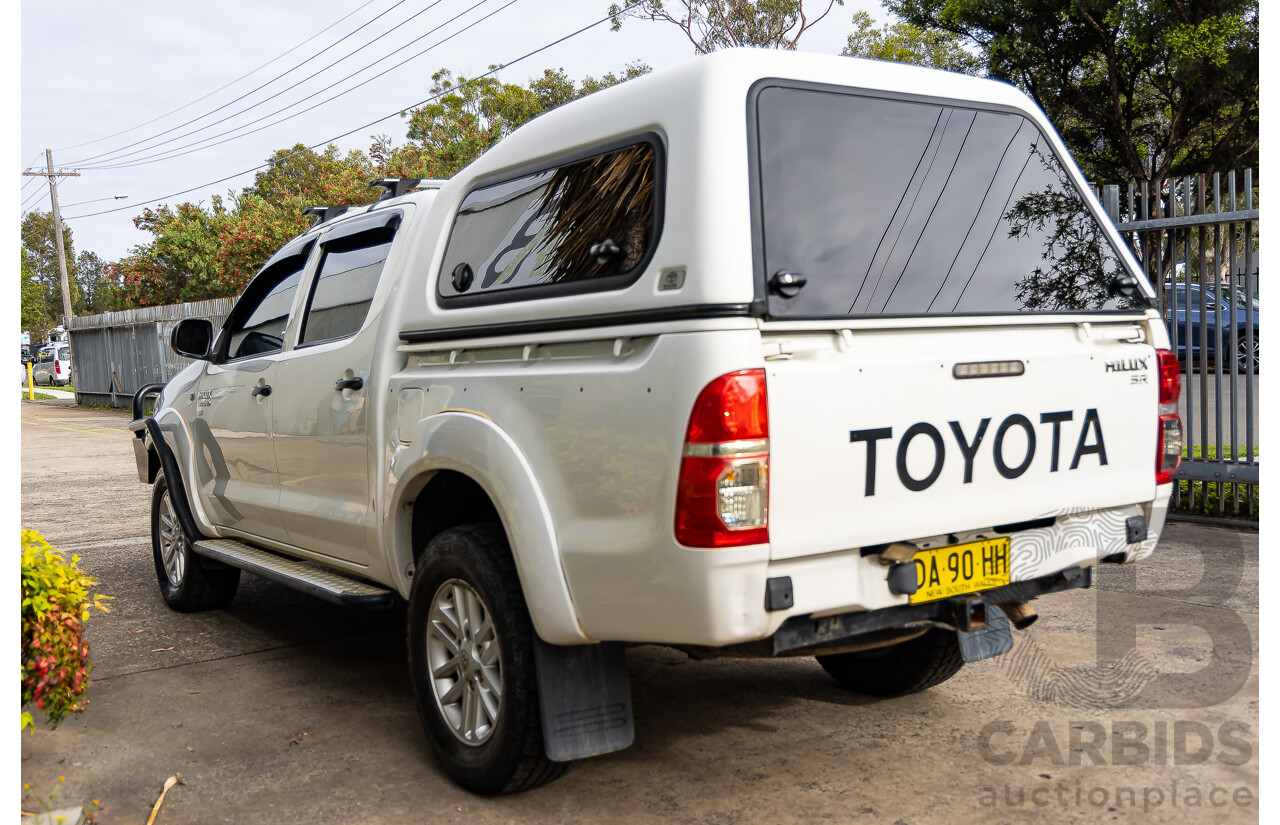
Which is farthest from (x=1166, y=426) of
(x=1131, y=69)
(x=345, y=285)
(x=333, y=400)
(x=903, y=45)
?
(x=903, y=45)

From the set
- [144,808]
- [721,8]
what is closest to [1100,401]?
[144,808]

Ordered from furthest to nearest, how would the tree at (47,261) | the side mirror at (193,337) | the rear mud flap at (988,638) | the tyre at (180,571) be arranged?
the tree at (47,261), the tyre at (180,571), the side mirror at (193,337), the rear mud flap at (988,638)

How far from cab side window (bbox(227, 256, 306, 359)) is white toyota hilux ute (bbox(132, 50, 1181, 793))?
1.23m

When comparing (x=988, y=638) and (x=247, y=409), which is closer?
(x=988, y=638)

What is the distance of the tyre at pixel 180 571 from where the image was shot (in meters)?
6.06

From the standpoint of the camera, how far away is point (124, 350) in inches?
1029

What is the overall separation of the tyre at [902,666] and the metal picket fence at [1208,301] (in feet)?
12.9

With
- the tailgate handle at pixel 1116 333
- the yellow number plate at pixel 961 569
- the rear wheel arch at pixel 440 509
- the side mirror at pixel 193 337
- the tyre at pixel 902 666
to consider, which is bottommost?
the tyre at pixel 902 666

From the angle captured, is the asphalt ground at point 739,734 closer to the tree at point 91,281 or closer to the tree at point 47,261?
the tree at point 47,261

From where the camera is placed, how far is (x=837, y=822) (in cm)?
331

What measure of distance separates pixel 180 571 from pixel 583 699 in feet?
12.4

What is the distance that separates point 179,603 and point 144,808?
2723 mm

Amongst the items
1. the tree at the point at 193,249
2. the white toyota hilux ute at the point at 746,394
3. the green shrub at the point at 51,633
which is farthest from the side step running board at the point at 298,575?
the tree at the point at 193,249

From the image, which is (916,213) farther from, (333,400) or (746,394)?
(333,400)
